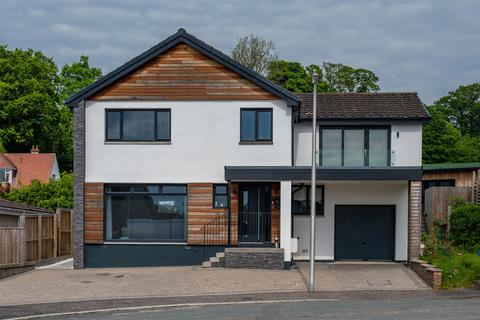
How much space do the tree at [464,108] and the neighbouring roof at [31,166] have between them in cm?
4491

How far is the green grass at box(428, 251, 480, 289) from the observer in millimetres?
19438

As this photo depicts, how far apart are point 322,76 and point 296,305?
161 feet

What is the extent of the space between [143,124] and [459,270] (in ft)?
39.6

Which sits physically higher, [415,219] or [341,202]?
[341,202]

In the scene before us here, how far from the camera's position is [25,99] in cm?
5900

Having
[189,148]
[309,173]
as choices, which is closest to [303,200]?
[309,173]

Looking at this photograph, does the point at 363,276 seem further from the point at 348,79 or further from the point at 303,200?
the point at 348,79

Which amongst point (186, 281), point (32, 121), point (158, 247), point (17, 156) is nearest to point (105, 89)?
point (158, 247)

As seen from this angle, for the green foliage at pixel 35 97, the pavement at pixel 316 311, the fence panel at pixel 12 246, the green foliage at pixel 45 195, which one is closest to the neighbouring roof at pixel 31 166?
the green foliage at pixel 35 97

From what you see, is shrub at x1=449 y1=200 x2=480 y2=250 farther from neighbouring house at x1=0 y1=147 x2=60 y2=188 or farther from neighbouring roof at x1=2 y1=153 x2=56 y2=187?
neighbouring roof at x1=2 y1=153 x2=56 y2=187

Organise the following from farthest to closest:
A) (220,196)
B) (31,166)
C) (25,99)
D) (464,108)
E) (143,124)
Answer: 1. (464,108)
2. (25,99)
3. (31,166)
4. (143,124)
5. (220,196)

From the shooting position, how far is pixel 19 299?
1823 cm

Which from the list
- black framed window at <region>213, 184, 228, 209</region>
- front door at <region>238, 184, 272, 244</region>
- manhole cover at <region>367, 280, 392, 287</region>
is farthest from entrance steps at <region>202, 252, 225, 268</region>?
manhole cover at <region>367, 280, 392, 287</region>

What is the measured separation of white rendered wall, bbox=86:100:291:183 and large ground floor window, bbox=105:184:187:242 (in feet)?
1.20
